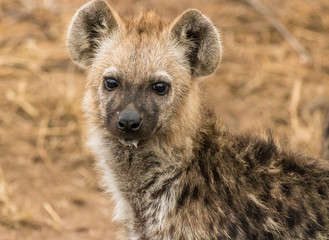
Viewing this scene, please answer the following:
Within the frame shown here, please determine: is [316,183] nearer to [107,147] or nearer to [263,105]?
[107,147]

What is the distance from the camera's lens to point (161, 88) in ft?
13.6

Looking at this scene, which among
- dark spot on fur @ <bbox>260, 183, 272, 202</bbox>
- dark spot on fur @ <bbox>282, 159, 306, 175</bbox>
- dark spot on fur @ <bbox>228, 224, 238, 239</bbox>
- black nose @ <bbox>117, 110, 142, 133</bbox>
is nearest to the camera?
black nose @ <bbox>117, 110, 142, 133</bbox>

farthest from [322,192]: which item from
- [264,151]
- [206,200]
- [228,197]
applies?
[206,200]

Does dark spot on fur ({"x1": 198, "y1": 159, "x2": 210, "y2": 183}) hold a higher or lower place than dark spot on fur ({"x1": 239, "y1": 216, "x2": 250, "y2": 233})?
higher

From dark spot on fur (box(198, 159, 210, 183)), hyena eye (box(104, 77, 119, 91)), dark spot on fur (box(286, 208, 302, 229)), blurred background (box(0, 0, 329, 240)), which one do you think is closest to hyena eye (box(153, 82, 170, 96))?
hyena eye (box(104, 77, 119, 91))

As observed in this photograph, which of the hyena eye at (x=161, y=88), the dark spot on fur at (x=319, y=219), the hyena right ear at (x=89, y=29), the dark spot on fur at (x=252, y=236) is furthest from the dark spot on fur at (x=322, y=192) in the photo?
the hyena right ear at (x=89, y=29)

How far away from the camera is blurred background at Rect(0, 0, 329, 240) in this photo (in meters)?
5.95

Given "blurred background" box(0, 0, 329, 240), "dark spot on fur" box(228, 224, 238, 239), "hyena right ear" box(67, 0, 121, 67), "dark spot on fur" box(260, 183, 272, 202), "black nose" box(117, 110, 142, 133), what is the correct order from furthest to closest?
"blurred background" box(0, 0, 329, 240) < "hyena right ear" box(67, 0, 121, 67) < "dark spot on fur" box(260, 183, 272, 202) < "dark spot on fur" box(228, 224, 238, 239) < "black nose" box(117, 110, 142, 133)

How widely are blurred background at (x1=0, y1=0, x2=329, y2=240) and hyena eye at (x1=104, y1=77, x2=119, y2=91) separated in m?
1.02

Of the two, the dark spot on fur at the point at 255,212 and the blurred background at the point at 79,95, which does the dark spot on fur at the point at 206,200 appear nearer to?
the dark spot on fur at the point at 255,212

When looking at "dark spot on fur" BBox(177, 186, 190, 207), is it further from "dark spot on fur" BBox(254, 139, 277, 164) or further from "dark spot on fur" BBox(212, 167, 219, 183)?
"dark spot on fur" BBox(254, 139, 277, 164)

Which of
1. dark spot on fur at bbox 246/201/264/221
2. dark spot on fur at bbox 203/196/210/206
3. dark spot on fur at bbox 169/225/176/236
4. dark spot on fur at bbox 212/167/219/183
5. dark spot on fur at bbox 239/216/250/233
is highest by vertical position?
dark spot on fur at bbox 212/167/219/183

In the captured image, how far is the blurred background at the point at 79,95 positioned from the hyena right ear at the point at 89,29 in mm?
1161

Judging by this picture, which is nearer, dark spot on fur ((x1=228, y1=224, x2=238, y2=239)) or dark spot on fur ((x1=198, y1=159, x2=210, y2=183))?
dark spot on fur ((x1=228, y1=224, x2=238, y2=239))
